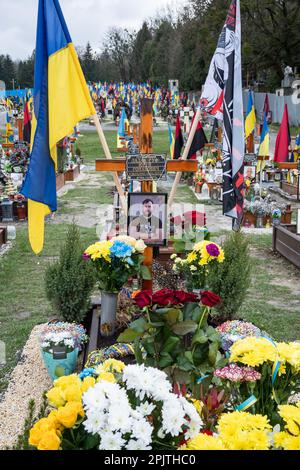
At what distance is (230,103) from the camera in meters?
6.17

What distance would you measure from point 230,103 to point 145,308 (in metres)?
3.13

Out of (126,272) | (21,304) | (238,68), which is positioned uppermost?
(238,68)

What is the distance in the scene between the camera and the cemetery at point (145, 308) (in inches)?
86.5

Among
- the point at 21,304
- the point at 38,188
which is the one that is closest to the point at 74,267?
the point at 38,188

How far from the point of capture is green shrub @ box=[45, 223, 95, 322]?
618 cm

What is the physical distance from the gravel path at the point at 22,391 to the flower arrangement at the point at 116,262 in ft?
3.59

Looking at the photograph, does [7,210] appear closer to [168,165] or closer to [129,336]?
[168,165]

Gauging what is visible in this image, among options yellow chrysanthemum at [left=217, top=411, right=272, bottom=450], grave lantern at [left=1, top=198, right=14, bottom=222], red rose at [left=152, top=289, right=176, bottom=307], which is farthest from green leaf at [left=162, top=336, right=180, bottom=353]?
grave lantern at [left=1, top=198, right=14, bottom=222]

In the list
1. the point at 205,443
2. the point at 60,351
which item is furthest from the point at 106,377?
the point at 60,351

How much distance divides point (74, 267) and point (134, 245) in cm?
95

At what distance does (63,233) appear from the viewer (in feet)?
40.5

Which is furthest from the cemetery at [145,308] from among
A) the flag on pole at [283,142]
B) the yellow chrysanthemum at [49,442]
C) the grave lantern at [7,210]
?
the flag on pole at [283,142]

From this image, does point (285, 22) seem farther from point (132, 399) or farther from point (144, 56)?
point (132, 399)

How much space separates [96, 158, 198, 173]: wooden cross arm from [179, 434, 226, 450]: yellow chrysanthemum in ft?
14.2
